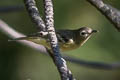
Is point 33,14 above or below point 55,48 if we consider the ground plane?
above

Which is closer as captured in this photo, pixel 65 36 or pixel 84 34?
pixel 65 36

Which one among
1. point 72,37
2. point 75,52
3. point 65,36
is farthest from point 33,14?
point 75,52

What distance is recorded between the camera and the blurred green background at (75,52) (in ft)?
14.4

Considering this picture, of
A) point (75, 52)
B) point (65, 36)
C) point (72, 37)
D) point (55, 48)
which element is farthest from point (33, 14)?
point (75, 52)

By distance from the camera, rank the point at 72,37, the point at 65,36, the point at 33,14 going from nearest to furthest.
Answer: the point at 33,14
the point at 65,36
the point at 72,37

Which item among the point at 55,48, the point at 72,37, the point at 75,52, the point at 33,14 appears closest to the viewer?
the point at 55,48

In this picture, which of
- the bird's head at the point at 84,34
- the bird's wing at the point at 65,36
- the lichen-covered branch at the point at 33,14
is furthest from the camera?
the bird's head at the point at 84,34

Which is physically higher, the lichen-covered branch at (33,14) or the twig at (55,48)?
the lichen-covered branch at (33,14)

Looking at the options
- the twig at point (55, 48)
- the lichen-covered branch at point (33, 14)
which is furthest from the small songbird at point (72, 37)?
the twig at point (55, 48)

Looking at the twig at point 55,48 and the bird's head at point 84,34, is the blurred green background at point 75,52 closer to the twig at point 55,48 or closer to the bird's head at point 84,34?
the bird's head at point 84,34

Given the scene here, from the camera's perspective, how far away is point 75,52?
4.24m

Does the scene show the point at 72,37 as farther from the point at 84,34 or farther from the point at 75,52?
the point at 75,52

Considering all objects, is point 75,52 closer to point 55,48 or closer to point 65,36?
point 65,36

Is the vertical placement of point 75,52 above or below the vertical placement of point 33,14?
below
